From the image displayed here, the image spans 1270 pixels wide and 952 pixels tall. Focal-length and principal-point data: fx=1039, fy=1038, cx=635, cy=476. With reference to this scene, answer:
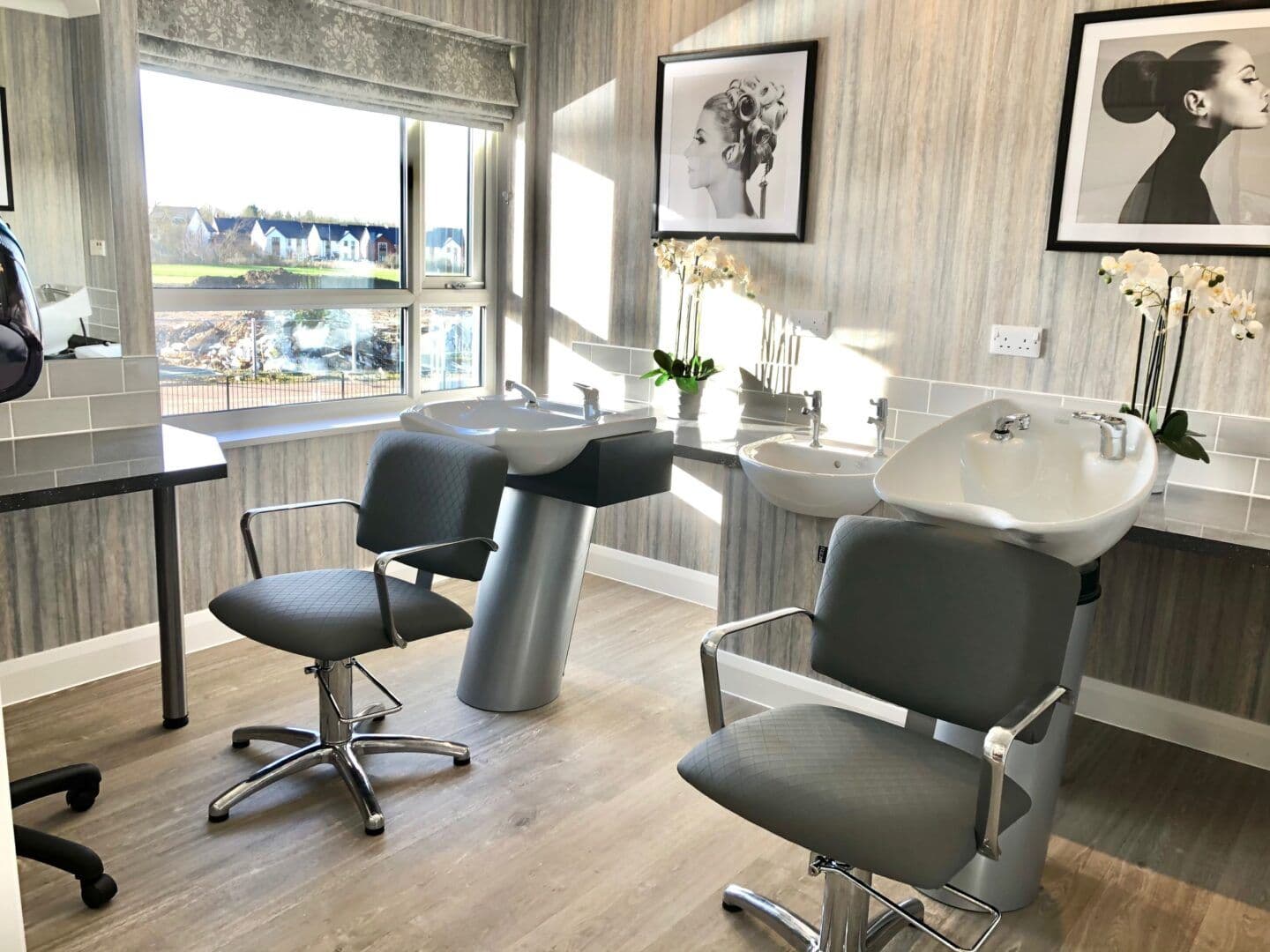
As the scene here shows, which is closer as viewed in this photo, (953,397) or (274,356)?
(953,397)

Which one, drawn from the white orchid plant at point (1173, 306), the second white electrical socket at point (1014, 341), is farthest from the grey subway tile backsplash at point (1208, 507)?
the second white electrical socket at point (1014, 341)

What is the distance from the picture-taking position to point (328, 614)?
2400mm

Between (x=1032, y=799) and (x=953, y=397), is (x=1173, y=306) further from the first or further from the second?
(x=1032, y=799)

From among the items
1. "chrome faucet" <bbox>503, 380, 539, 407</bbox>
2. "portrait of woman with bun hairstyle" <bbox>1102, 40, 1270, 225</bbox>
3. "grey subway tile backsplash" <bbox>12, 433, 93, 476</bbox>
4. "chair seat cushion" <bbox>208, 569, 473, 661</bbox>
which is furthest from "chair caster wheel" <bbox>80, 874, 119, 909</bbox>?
"portrait of woman with bun hairstyle" <bbox>1102, 40, 1270, 225</bbox>

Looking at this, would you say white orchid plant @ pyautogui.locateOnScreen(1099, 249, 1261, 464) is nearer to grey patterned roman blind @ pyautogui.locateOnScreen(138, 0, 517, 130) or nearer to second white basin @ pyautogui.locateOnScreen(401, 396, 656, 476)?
second white basin @ pyautogui.locateOnScreen(401, 396, 656, 476)

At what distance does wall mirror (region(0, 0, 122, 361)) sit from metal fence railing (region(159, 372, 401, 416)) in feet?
1.19

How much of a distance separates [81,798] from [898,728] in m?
1.87

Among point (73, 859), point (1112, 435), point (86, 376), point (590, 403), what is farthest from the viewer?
point (590, 403)

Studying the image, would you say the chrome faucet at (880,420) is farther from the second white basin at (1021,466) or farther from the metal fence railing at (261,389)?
the metal fence railing at (261,389)

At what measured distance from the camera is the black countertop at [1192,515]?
218 centimetres

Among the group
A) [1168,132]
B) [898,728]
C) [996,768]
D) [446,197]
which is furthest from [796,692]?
[446,197]

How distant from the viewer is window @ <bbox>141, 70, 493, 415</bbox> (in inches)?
132

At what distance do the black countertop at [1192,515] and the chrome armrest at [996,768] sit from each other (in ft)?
2.58

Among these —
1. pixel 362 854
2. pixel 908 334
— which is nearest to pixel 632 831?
pixel 362 854
